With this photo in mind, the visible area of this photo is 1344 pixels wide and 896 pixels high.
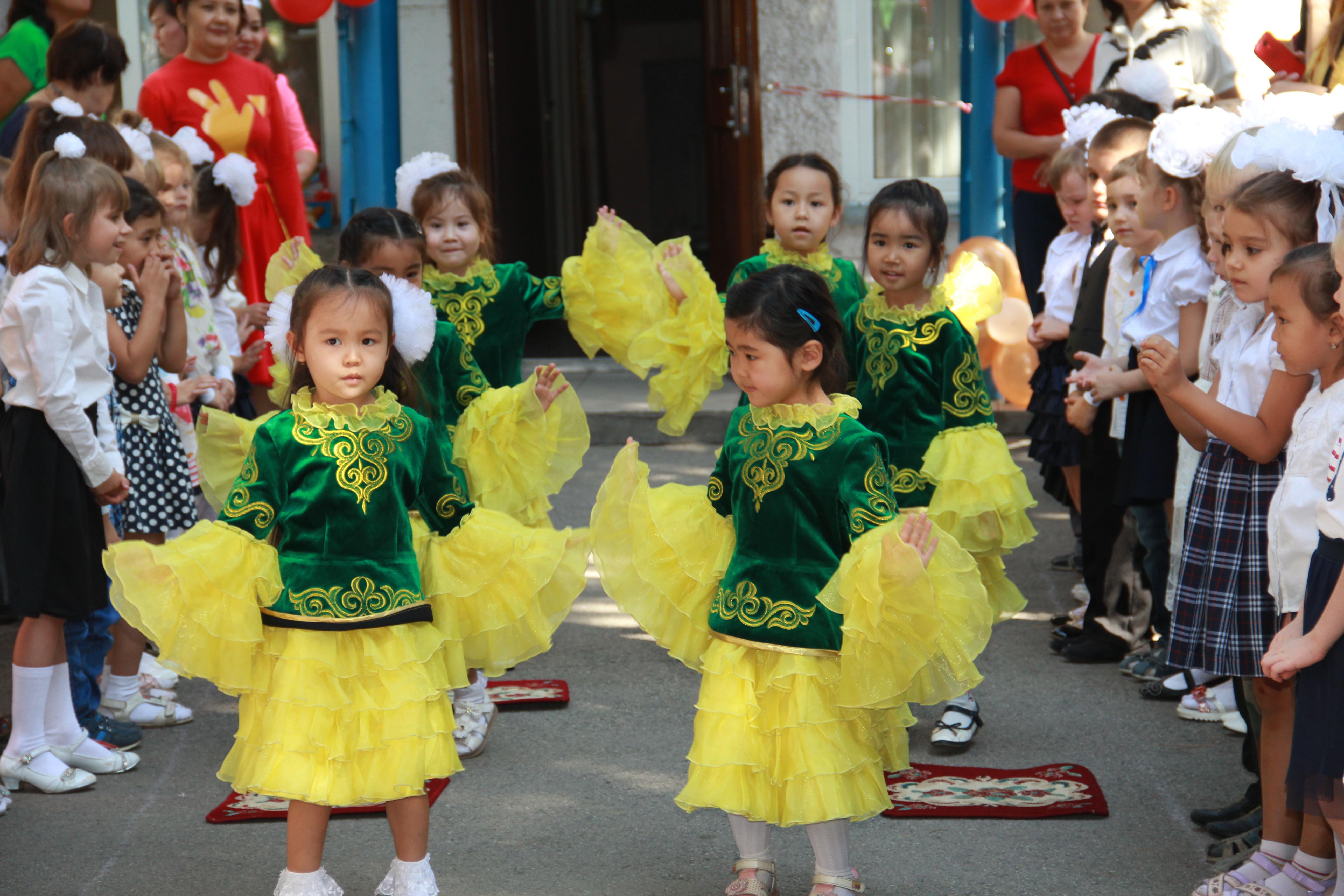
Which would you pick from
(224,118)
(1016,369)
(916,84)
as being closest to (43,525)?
(224,118)

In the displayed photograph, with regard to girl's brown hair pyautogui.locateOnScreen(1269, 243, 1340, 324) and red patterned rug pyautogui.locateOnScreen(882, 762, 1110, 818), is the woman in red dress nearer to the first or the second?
red patterned rug pyautogui.locateOnScreen(882, 762, 1110, 818)

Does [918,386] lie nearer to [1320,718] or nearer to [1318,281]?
[1318,281]

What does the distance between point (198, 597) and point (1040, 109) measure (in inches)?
203

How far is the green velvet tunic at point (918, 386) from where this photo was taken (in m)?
3.77

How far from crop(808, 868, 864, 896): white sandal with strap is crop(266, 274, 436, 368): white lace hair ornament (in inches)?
56.2

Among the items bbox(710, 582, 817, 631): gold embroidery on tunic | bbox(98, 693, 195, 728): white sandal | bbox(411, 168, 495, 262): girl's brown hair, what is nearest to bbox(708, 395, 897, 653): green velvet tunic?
bbox(710, 582, 817, 631): gold embroidery on tunic

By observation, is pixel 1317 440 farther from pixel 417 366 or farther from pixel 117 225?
pixel 117 225

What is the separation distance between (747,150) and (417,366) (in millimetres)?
5180

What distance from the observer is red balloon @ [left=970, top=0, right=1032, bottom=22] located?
23.4 feet

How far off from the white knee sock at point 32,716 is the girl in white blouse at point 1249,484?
9.57 feet

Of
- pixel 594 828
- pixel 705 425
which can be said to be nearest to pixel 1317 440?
pixel 594 828

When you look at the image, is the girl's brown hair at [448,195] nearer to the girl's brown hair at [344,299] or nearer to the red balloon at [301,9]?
the girl's brown hair at [344,299]

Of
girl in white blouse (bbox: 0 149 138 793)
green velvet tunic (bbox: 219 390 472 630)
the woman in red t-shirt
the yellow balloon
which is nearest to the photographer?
green velvet tunic (bbox: 219 390 472 630)

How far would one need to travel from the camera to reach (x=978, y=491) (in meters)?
3.66
